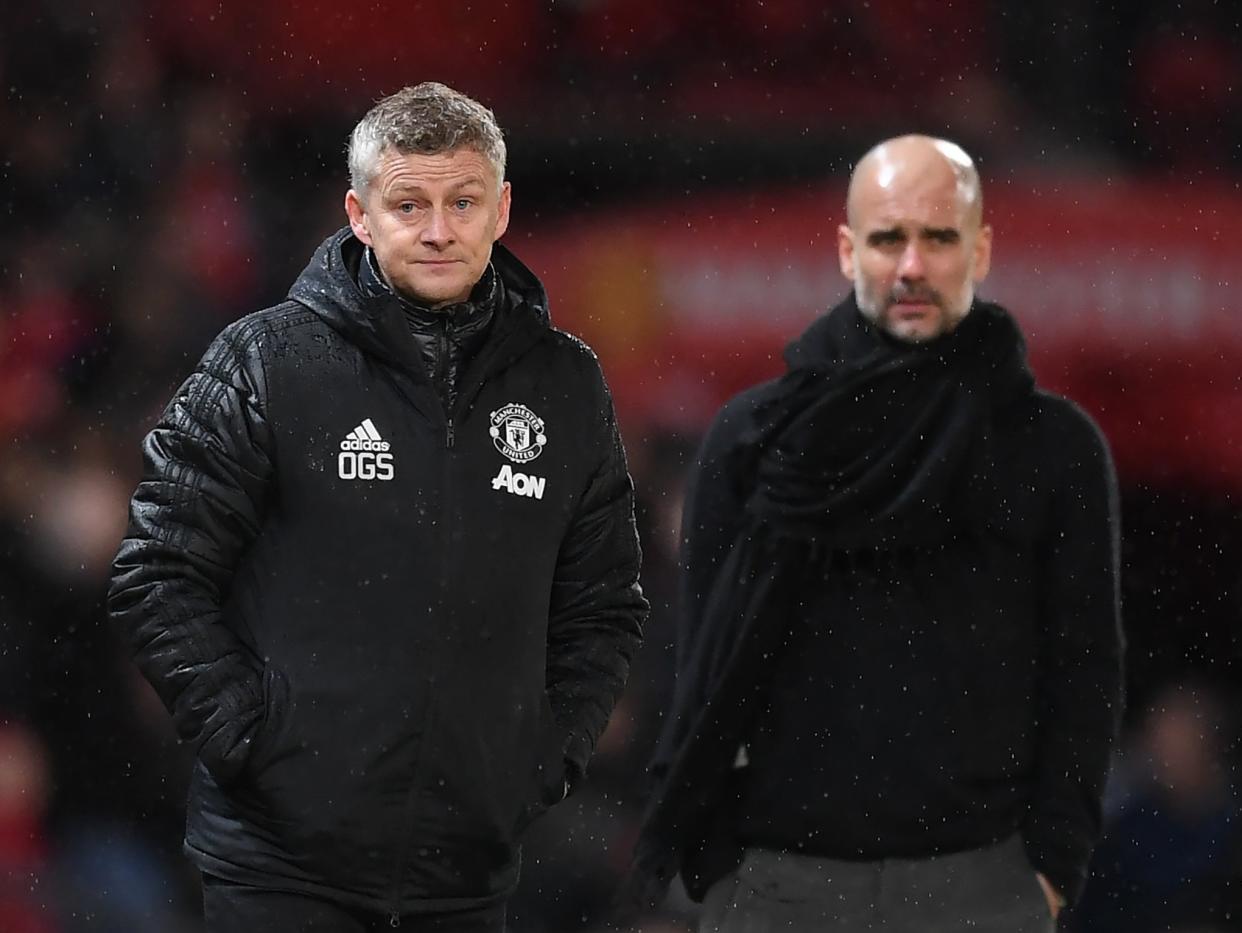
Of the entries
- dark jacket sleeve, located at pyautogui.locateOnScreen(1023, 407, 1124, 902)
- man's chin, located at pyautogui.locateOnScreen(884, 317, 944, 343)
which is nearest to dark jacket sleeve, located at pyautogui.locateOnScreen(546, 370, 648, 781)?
man's chin, located at pyautogui.locateOnScreen(884, 317, 944, 343)

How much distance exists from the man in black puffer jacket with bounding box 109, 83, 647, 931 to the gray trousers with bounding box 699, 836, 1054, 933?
0.42 metres

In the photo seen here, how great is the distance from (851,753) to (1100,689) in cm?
33

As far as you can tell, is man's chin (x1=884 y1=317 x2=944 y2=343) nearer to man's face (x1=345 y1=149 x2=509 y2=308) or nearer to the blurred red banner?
man's face (x1=345 y1=149 x2=509 y2=308)

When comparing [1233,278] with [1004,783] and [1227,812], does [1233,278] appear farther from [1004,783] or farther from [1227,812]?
[1004,783]

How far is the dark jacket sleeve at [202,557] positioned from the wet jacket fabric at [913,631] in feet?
2.31

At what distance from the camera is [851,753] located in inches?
107

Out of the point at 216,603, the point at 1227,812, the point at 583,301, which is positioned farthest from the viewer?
the point at 583,301

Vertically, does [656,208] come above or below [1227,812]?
above

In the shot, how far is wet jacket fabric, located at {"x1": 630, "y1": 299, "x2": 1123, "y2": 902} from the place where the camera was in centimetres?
271

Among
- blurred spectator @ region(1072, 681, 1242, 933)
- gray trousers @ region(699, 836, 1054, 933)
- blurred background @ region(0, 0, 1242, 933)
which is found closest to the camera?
gray trousers @ region(699, 836, 1054, 933)

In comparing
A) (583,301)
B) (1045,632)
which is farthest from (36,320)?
(1045,632)

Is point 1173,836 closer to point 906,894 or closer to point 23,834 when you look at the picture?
point 906,894

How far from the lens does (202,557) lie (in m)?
2.33

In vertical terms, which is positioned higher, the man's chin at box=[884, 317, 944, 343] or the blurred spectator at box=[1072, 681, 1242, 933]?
the man's chin at box=[884, 317, 944, 343]
